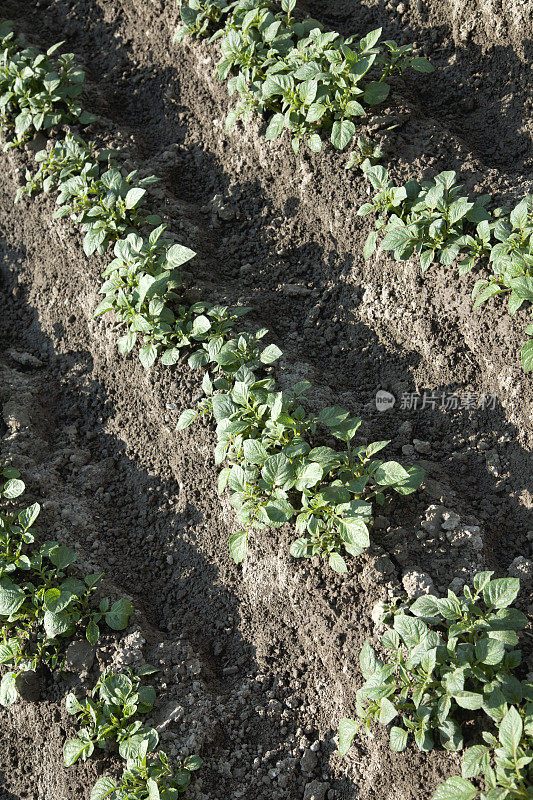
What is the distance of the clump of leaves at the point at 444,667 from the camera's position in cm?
192

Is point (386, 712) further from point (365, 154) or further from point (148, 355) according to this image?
point (365, 154)

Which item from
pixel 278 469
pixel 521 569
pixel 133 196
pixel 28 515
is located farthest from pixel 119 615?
pixel 133 196

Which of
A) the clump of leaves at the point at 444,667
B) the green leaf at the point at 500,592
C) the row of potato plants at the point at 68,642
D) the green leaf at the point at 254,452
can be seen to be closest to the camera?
the clump of leaves at the point at 444,667

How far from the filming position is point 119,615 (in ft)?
8.09

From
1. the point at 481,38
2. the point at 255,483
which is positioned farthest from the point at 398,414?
the point at 481,38

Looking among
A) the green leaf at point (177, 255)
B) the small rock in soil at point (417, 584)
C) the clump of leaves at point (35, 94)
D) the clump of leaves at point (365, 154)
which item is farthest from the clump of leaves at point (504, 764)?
the clump of leaves at point (35, 94)

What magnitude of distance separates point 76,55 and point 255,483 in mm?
3399

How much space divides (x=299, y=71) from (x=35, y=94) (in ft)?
5.08

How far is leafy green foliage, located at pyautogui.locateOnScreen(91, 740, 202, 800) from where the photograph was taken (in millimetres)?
2082

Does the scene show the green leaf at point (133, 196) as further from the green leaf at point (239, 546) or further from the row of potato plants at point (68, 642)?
the green leaf at point (239, 546)

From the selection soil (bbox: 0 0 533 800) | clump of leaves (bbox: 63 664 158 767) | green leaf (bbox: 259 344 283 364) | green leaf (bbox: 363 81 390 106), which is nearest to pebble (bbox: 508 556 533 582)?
soil (bbox: 0 0 533 800)

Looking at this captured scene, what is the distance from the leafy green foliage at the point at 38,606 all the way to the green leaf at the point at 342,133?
202 cm

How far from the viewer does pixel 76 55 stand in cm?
442

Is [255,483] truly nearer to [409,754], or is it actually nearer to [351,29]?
[409,754]
